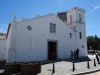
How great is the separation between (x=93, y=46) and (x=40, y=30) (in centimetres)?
4973

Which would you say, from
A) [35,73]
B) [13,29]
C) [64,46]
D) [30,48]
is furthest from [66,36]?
[35,73]

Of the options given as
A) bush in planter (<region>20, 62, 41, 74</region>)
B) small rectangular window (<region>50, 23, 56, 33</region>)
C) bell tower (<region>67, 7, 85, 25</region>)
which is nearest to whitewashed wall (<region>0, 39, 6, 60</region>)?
small rectangular window (<region>50, 23, 56, 33</region>)

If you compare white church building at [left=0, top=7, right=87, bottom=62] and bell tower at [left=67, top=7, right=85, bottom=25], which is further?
bell tower at [left=67, top=7, right=85, bottom=25]

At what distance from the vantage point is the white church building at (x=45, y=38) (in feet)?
69.4

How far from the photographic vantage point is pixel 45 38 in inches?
958

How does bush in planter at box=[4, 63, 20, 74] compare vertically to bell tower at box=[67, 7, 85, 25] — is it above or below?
below

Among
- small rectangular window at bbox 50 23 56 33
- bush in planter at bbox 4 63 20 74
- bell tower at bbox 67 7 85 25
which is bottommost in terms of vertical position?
bush in planter at bbox 4 63 20 74

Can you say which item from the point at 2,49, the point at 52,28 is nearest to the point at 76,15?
the point at 52,28

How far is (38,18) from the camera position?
78.4 feet

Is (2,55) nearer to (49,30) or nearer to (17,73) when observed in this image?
(49,30)

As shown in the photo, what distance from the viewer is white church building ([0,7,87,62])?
21156mm

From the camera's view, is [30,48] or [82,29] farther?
[82,29]

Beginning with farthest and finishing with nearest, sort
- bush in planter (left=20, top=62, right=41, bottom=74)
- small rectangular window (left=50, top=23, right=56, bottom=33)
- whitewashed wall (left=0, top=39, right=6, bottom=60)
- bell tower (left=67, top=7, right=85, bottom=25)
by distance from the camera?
bell tower (left=67, top=7, right=85, bottom=25)
whitewashed wall (left=0, top=39, right=6, bottom=60)
small rectangular window (left=50, top=23, right=56, bottom=33)
bush in planter (left=20, top=62, right=41, bottom=74)

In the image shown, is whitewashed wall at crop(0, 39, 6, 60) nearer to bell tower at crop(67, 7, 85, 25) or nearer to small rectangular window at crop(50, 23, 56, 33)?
small rectangular window at crop(50, 23, 56, 33)
